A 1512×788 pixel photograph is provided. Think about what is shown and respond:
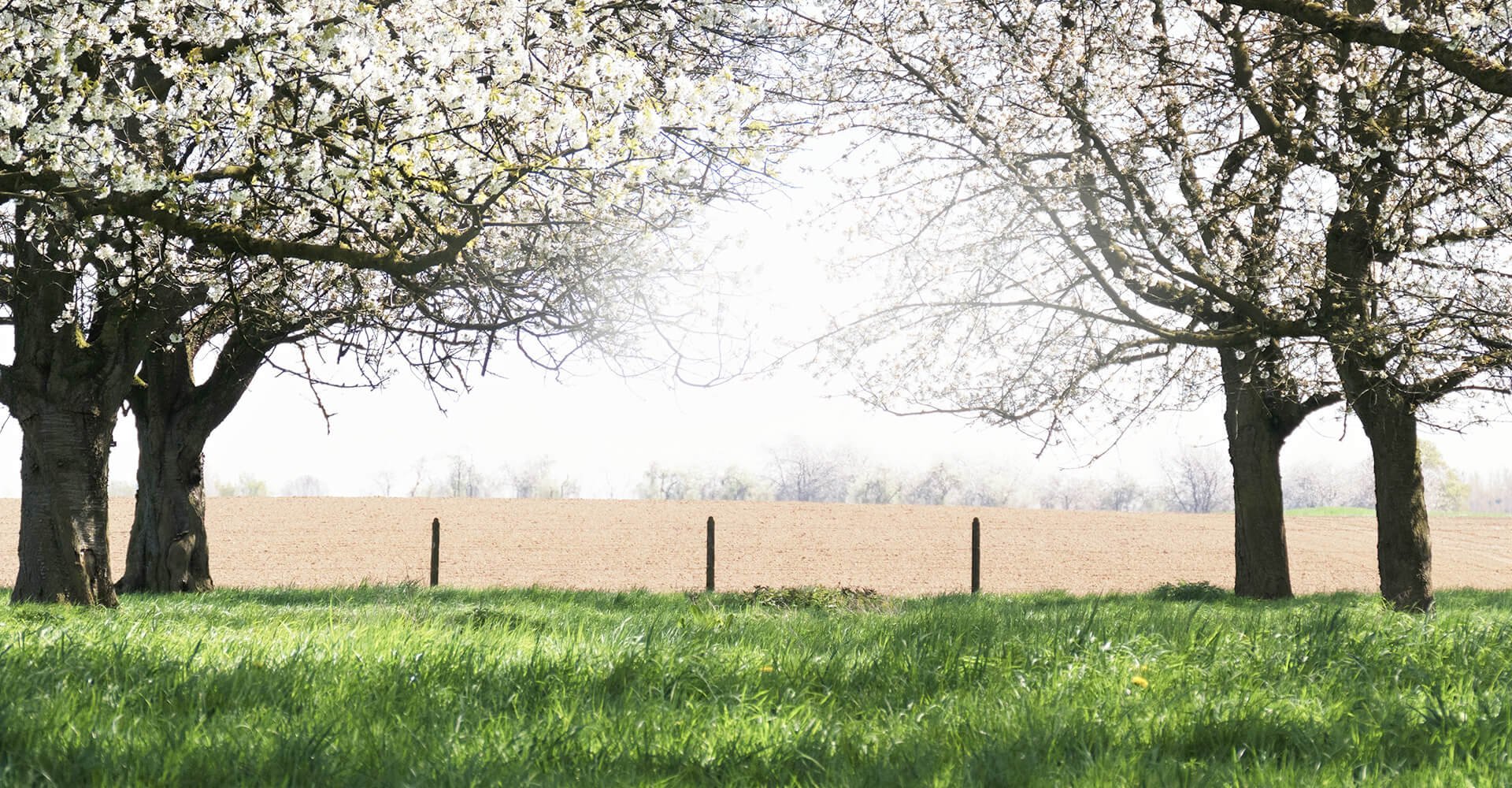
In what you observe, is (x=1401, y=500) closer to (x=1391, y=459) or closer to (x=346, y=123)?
(x=1391, y=459)

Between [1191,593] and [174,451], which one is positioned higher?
[174,451]

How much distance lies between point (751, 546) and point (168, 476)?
22408 mm

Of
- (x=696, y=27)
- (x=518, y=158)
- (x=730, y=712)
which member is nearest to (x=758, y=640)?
(x=730, y=712)

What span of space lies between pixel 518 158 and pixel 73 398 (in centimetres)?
632

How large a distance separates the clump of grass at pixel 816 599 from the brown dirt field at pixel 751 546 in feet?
38.1

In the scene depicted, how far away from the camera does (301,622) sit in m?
6.36

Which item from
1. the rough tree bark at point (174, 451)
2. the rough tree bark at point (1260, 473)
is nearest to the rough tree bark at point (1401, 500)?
the rough tree bark at point (1260, 473)

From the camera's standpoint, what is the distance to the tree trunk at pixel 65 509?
10.4 m

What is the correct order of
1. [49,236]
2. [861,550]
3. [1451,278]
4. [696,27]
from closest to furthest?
[696,27]
[49,236]
[1451,278]
[861,550]

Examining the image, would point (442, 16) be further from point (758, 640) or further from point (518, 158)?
point (758, 640)

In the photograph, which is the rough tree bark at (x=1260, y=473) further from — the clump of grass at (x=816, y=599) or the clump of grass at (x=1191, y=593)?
the clump of grass at (x=816, y=599)

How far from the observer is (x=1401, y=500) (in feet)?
41.0

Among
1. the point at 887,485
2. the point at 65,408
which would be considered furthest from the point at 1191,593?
the point at 887,485

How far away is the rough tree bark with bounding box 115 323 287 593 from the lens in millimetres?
14430
